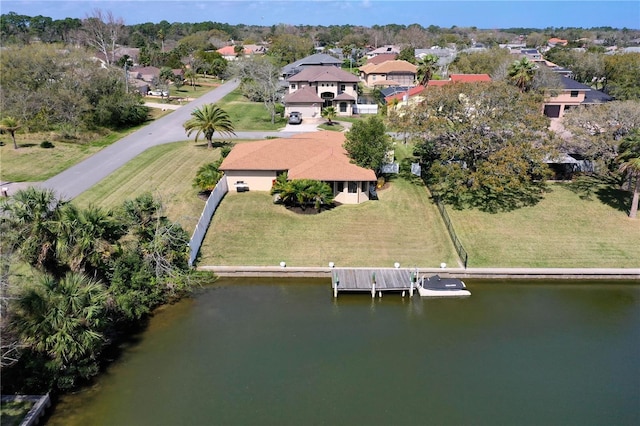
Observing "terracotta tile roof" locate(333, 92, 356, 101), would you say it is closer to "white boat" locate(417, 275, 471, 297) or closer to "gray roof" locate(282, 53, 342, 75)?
"gray roof" locate(282, 53, 342, 75)

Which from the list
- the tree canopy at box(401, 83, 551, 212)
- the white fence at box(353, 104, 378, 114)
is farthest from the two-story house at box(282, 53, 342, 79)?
the tree canopy at box(401, 83, 551, 212)

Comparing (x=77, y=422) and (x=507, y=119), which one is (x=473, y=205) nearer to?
(x=507, y=119)

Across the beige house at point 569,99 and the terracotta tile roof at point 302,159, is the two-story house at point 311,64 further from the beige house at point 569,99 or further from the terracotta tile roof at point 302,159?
the terracotta tile roof at point 302,159

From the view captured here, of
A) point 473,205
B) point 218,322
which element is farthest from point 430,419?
point 473,205

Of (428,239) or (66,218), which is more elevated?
(66,218)

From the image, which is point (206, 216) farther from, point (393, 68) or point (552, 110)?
point (393, 68)

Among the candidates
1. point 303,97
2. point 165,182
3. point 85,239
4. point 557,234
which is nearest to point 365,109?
point 303,97
